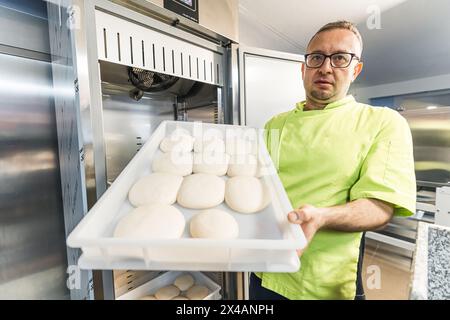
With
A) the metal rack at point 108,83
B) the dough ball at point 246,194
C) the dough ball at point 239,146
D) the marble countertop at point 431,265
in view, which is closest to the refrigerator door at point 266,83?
the metal rack at point 108,83

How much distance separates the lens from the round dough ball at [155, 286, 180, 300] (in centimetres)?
85

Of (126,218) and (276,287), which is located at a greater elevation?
(126,218)

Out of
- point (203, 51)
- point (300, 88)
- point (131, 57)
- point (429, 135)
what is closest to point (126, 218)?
point (131, 57)

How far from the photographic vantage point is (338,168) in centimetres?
68

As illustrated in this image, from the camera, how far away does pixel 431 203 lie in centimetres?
204

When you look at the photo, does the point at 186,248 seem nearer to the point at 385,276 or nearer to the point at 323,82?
the point at 323,82

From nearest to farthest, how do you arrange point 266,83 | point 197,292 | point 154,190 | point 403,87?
point 154,190
point 197,292
point 266,83
point 403,87

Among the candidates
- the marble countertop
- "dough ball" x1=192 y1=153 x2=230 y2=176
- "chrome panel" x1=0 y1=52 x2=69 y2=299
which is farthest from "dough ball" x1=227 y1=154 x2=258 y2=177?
"chrome panel" x1=0 y1=52 x2=69 y2=299

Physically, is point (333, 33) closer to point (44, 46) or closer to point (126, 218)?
point (126, 218)

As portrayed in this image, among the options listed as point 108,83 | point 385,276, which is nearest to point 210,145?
point 108,83

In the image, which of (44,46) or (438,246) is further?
(44,46)

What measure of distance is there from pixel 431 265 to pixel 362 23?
1888 millimetres

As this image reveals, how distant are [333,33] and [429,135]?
7.59ft

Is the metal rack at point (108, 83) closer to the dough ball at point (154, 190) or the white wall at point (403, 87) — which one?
the dough ball at point (154, 190)
